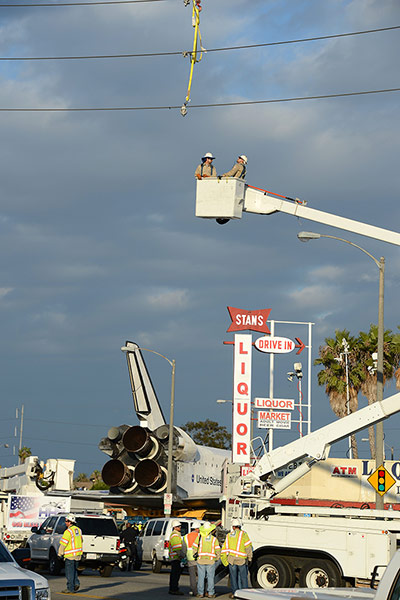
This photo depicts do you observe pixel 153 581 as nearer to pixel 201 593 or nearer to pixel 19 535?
pixel 201 593

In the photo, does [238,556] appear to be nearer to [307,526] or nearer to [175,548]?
[307,526]

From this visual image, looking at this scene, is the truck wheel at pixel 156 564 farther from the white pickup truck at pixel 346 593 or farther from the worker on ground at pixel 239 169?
the white pickup truck at pixel 346 593

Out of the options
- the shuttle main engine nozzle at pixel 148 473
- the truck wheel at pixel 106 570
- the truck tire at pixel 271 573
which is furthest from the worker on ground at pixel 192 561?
the shuttle main engine nozzle at pixel 148 473

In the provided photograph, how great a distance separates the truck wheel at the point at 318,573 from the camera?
58.1 ft

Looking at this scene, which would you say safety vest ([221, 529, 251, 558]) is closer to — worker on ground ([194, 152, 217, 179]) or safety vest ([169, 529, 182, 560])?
safety vest ([169, 529, 182, 560])

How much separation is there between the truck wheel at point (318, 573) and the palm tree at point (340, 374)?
37.6m

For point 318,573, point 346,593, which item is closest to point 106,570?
point 318,573

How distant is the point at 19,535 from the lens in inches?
1124

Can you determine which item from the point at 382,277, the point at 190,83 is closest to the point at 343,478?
the point at 382,277

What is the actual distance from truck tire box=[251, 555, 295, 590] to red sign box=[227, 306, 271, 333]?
2445 centimetres

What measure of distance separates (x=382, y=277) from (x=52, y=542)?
12.9m

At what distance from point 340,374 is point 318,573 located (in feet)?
130

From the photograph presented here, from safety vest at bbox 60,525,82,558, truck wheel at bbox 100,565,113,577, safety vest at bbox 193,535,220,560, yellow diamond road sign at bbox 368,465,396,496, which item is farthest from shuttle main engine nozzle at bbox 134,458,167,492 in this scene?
safety vest at bbox 60,525,82,558

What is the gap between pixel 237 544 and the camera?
18.5m
